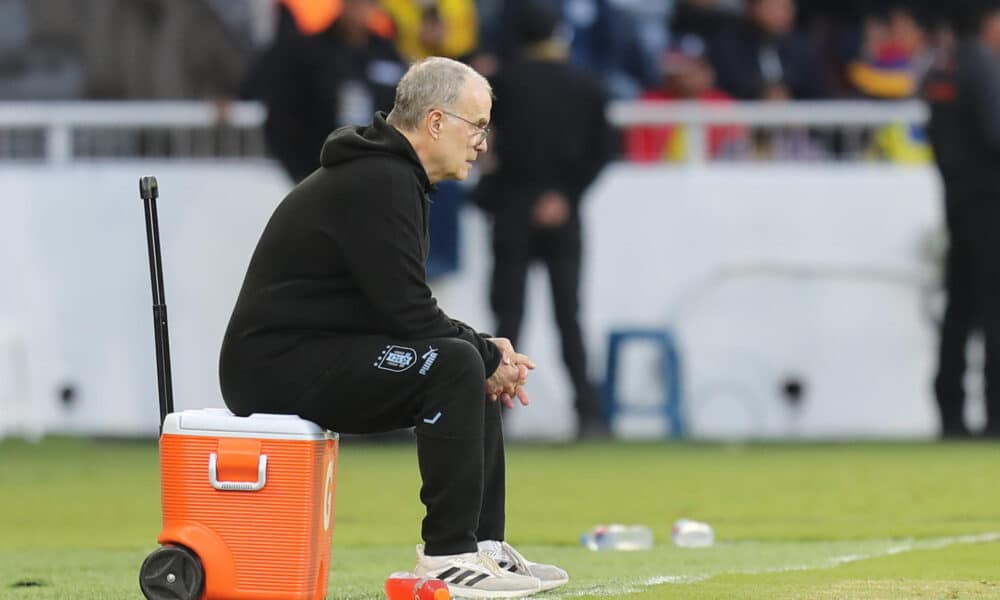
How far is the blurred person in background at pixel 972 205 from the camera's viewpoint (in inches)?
508

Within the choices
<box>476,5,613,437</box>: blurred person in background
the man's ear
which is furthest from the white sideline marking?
<box>476,5,613,437</box>: blurred person in background

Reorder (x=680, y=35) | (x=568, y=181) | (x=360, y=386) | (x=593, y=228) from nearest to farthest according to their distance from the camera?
(x=360, y=386) < (x=568, y=181) < (x=593, y=228) < (x=680, y=35)

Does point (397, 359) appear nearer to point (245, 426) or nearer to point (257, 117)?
point (245, 426)

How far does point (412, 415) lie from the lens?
5656 millimetres

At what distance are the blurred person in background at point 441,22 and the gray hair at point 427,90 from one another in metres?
8.04

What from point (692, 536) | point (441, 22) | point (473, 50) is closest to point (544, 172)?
point (473, 50)

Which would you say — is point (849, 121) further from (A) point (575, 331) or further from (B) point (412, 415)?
(B) point (412, 415)

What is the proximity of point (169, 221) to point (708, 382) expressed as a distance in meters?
3.56

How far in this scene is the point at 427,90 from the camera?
5770mm

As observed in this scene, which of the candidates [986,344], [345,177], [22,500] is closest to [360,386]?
[345,177]


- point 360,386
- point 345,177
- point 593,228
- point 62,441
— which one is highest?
point 345,177

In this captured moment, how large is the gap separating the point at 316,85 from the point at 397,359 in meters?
7.23

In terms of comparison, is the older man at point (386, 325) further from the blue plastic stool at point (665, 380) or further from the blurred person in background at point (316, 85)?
the blue plastic stool at point (665, 380)

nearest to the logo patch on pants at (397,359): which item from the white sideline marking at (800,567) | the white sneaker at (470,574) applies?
the white sneaker at (470,574)
